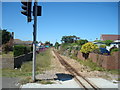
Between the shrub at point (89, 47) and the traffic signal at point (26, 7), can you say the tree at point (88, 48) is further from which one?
the traffic signal at point (26, 7)

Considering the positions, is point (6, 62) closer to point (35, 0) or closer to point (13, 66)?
point (13, 66)

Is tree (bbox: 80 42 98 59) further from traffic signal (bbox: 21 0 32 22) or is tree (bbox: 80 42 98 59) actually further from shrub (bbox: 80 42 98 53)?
traffic signal (bbox: 21 0 32 22)

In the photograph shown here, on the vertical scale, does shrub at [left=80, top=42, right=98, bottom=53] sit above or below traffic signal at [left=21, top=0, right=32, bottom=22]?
below

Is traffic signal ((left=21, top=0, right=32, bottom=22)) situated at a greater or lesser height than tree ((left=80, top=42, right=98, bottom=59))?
greater

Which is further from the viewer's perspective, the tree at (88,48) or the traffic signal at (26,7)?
the tree at (88,48)

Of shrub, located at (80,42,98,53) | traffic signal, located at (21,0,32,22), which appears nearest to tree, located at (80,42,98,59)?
shrub, located at (80,42,98,53)

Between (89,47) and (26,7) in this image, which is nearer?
(26,7)

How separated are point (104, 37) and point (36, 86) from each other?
60.0 meters

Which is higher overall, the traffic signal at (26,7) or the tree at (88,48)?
the traffic signal at (26,7)

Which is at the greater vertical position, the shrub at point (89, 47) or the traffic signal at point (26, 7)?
the traffic signal at point (26, 7)

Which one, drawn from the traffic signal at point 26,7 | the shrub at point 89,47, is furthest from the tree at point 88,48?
the traffic signal at point 26,7

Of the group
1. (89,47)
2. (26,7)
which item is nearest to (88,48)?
(89,47)

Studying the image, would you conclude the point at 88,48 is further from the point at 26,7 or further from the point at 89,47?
the point at 26,7

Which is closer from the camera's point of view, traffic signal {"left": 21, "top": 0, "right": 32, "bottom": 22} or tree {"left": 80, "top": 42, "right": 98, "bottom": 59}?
traffic signal {"left": 21, "top": 0, "right": 32, "bottom": 22}
